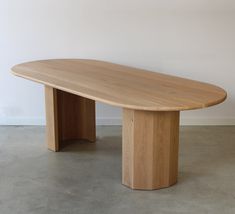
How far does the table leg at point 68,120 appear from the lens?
12.2 ft

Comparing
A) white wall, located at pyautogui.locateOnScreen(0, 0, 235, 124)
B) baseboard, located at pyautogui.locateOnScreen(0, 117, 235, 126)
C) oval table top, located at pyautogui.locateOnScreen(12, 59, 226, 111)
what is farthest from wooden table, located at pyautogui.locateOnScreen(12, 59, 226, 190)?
baseboard, located at pyautogui.locateOnScreen(0, 117, 235, 126)

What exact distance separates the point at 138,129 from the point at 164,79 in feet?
1.85

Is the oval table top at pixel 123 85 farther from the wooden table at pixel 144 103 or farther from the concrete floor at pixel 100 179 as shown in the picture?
the concrete floor at pixel 100 179

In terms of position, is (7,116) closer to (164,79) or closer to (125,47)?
(125,47)

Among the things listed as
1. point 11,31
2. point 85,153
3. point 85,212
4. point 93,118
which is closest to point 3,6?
point 11,31

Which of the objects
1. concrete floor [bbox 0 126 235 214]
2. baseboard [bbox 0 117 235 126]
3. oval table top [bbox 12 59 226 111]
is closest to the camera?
oval table top [bbox 12 59 226 111]

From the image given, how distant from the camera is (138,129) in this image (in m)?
2.93

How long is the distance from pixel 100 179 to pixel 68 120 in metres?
0.90

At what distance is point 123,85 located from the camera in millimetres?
3129

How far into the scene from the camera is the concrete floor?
2834 millimetres

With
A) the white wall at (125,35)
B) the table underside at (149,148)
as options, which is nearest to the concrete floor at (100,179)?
the table underside at (149,148)

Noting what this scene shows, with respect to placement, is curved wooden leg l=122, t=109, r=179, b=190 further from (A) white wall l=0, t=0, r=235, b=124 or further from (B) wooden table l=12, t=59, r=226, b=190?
(A) white wall l=0, t=0, r=235, b=124

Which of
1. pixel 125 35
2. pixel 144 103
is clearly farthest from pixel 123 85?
pixel 125 35

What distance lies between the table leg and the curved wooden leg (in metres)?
0.88
